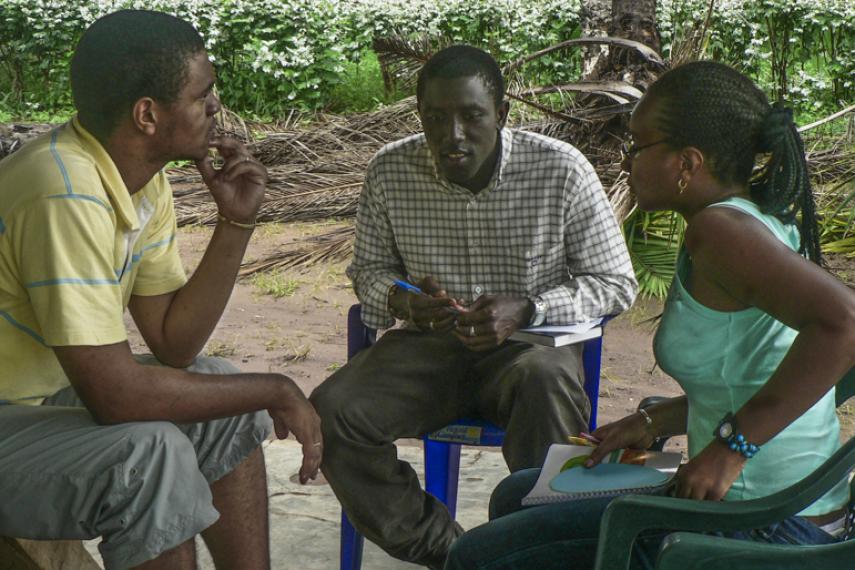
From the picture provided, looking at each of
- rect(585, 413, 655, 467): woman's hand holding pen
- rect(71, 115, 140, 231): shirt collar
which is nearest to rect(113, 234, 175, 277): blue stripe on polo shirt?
rect(71, 115, 140, 231): shirt collar

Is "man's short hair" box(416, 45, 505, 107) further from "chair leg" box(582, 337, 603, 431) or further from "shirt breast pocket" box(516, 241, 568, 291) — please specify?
"chair leg" box(582, 337, 603, 431)

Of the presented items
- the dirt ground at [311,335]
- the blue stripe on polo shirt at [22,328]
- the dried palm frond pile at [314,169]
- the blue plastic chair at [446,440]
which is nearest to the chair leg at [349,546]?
the blue plastic chair at [446,440]

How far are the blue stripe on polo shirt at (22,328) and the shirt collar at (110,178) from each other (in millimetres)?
325

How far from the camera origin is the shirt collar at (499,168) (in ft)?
11.0

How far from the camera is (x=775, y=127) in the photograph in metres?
2.04

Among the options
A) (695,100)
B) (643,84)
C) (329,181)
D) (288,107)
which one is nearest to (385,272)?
(695,100)

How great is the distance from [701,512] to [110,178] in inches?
57.9

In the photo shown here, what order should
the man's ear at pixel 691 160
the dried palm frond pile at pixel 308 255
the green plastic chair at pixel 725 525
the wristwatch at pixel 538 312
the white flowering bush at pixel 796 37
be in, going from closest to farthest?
the green plastic chair at pixel 725 525, the man's ear at pixel 691 160, the wristwatch at pixel 538 312, the dried palm frond pile at pixel 308 255, the white flowering bush at pixel 796 37

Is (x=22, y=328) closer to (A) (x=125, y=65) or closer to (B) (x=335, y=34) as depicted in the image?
(A) (x=125, y=65)

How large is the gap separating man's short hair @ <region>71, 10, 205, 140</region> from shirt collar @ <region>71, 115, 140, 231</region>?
0.03m

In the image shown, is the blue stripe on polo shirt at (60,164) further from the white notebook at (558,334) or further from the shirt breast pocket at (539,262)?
the shirt breast pocket at (539,262)

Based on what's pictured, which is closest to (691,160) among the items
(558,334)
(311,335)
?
(558,334)

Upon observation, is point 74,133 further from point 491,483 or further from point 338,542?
point 491,483

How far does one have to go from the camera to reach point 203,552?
338 centimetres
